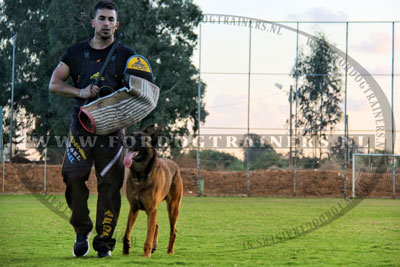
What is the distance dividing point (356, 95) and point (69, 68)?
23.0m

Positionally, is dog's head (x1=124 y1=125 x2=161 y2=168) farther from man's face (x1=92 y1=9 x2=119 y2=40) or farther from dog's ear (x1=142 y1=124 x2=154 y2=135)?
man's face (x1=92 y1=9 x2=119 y2=40)

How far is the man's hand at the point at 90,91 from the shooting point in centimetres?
555

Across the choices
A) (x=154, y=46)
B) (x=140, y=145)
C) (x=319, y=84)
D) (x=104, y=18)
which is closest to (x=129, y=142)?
(x=140, y=145)

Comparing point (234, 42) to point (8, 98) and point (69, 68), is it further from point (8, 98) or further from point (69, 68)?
point (69, 68)

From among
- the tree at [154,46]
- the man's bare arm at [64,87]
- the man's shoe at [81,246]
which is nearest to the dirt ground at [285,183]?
the tree at [154,46]

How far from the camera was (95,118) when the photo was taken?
549cm

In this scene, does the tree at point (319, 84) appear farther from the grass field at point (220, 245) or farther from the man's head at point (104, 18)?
the man's head at point (104, 18)

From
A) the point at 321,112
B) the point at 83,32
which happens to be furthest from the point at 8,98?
the point at 321,112

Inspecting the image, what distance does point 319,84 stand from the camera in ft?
93.7

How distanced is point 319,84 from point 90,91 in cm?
2395

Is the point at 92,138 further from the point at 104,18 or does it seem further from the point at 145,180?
the point at 104,18

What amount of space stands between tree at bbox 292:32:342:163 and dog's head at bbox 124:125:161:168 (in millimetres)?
22293

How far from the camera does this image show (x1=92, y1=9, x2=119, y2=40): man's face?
5.67 metres

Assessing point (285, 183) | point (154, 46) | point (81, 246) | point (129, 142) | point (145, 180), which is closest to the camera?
point (81, 246)
